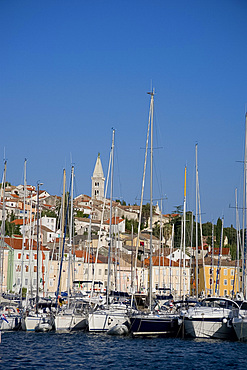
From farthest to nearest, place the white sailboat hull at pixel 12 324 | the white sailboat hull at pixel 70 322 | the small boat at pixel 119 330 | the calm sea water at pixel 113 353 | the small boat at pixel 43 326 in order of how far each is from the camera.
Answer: the white sailboat hull at pixel 12 324 → the small boat at pixel 43 326 → the white sailboat hull at pixel 70 322 → the small boat at pixel 119 330 → the calm sea water at pixel 113 353

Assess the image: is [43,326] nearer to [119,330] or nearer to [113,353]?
[119,330]

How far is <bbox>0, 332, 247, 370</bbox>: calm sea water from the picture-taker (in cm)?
2806

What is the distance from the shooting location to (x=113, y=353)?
31.3 m

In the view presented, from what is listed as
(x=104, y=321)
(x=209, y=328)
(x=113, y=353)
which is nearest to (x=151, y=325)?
(x=209, y=328)

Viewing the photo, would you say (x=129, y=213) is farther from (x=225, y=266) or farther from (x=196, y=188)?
(x=196, y=188)

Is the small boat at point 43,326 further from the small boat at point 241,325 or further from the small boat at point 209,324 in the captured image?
the small boat at point 241,325

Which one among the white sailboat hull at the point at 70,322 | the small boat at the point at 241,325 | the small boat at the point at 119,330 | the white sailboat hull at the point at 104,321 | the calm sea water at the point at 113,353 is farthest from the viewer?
the white sailboat hull at the point at 70,322

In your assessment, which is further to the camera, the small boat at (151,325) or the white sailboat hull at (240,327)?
the small boat at (151,325)

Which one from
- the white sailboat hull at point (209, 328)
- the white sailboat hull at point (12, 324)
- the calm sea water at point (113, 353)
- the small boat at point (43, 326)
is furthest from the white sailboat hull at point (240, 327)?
the white sailboat hull at point (12, 324)

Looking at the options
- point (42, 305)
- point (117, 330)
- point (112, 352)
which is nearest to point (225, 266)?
point (42, 305)

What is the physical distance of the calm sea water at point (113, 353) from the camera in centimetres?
2806

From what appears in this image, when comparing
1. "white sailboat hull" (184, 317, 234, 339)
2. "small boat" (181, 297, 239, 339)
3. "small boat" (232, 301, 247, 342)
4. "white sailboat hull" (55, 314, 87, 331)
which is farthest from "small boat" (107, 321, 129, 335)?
"small boat" (232, 301, 247, 342)

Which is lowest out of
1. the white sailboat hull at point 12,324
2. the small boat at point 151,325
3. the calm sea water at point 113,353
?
the calm sea water at point 113,353

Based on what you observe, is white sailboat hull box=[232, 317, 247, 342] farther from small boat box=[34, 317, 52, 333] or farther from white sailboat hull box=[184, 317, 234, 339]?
small boat box=[34, 317, 52, 333]
